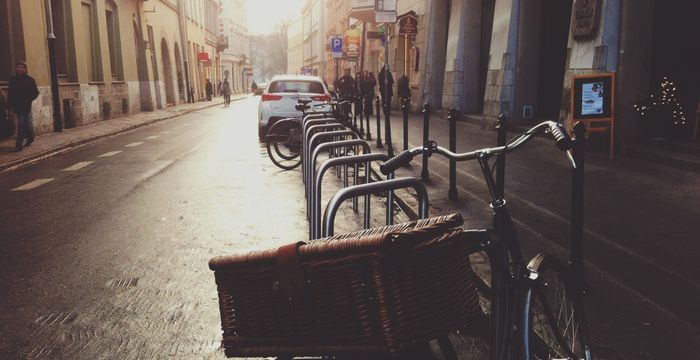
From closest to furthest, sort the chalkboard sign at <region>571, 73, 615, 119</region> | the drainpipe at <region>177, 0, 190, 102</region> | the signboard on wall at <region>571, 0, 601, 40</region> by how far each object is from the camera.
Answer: the chalkboard sign at <region>571, 73, 615, 119</region> → the signboard on wall at <region>571, 0, 601, 40</region> → the drainpipe at <region>177, 0, 190, 102</region>

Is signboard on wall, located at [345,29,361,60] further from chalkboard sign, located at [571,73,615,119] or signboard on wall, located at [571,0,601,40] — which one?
chalkboard sign, located at [571,73,615,119]

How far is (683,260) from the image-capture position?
16.2 ft

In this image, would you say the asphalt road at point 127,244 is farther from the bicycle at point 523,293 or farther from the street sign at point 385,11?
the street sign at point 385,11

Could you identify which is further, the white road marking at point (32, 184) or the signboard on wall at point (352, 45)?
the signboard on wall at point (352, 45)

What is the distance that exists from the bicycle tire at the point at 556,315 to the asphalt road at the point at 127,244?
69.5 inches

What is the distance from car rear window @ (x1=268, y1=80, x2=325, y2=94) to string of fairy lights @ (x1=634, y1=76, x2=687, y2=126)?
7953 mm

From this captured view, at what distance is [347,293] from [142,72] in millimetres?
31631

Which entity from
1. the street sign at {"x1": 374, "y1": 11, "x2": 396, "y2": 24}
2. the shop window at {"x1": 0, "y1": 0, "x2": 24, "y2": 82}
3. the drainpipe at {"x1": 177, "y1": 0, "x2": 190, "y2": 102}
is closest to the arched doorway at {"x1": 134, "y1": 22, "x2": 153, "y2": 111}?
the drainpipe at {"x1": 177, "y1": 0, "x2": 190, "y2": 102}

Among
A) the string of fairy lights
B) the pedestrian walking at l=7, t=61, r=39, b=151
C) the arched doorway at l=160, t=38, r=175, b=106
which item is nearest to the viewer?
the string of fairy lights

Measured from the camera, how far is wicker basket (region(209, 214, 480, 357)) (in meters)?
1.97

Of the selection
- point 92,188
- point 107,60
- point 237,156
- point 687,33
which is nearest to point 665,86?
point 687,33

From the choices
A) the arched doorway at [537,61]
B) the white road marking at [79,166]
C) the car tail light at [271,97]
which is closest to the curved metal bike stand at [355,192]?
the white road marking at [79,166]

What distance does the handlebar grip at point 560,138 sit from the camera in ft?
7.68

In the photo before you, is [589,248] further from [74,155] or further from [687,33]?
[74,155]
